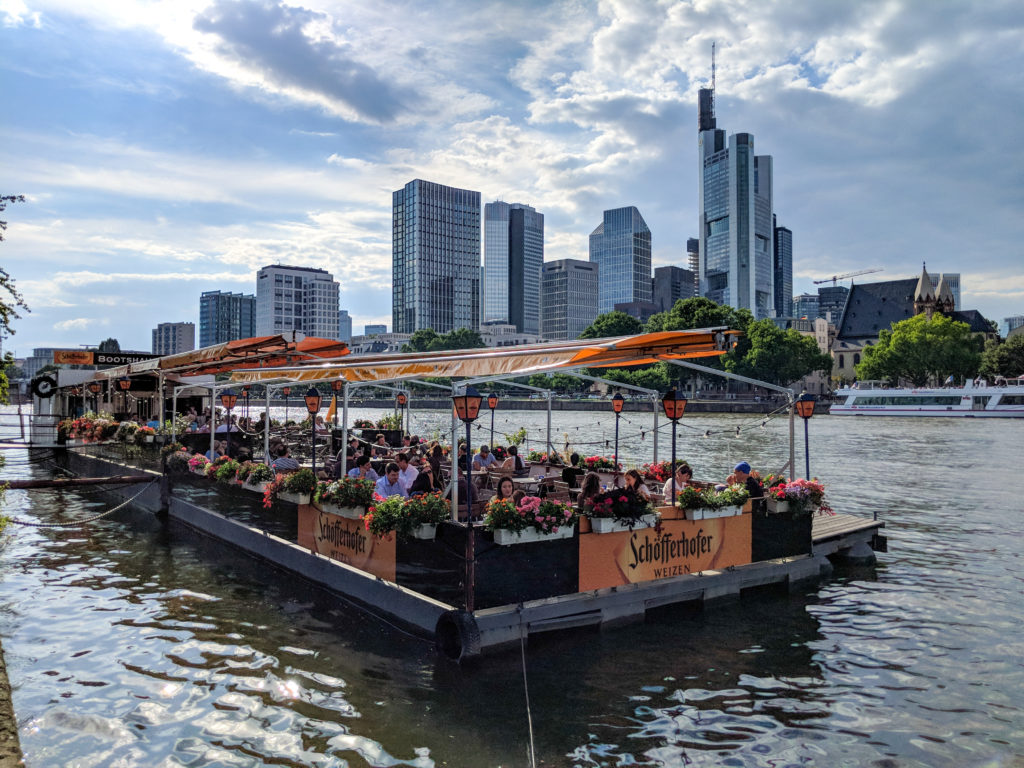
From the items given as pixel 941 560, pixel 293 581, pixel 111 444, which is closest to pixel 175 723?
pixel 293 581

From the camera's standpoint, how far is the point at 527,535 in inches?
366

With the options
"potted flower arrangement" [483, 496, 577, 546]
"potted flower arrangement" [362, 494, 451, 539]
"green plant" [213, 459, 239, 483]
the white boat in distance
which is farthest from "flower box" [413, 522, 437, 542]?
the white boat in distance

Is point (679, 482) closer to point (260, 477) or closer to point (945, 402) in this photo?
point (260, 477)

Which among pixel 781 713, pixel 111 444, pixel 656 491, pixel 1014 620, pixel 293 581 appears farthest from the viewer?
pixel 111 444

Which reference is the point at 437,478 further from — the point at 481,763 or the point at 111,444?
the point at 111,444

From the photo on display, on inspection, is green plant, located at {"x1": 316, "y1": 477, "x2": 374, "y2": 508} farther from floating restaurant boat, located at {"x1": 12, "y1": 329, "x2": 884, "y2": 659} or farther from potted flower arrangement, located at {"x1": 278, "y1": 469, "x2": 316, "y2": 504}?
potted flower arrangement, located at {"x1": 278, "y1": 469, "x2": 316, "y2": 504}

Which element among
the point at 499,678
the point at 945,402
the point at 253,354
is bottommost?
the point at 499,678

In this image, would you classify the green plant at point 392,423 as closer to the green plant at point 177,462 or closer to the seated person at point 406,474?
the green plant at point 177,462

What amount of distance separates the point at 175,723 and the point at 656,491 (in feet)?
29.8

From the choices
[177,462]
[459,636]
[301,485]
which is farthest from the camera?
[177,462]

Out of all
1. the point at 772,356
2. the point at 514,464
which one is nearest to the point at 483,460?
the point at 514,464

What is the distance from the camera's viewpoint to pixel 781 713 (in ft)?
26.9

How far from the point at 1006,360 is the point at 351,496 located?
117855 mm

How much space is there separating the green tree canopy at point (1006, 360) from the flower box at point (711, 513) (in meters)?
112
